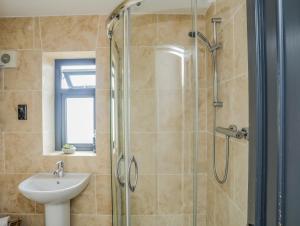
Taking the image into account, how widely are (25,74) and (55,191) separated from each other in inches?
47.2

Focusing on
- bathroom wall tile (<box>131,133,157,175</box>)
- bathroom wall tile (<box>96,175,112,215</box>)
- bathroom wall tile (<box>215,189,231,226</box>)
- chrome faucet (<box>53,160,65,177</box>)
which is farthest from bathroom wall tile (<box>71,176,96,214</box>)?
bathroom wall tile (<box>215,189,231,226</box>)

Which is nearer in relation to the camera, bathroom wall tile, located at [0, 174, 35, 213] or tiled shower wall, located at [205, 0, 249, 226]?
tiled shower wall, located at [205, 0, 249, 226]

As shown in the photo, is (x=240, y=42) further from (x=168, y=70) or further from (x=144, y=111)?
(x=144, y=111)

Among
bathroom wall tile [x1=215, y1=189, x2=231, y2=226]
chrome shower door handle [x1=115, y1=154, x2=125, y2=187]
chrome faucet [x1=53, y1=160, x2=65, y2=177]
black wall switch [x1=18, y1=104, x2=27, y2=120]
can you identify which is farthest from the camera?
black wall switch [x1=18, y1=104, x2=27, y2=120]

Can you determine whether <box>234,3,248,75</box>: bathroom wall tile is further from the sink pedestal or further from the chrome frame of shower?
the sink pedestal

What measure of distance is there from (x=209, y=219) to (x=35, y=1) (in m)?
2.23

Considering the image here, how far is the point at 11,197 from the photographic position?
6.90 feet

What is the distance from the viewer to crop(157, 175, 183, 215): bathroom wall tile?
1.43 m

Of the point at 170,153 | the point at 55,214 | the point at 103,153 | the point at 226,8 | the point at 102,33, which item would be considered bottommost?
the point at 55,214

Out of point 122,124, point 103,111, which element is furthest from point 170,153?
point 103,111

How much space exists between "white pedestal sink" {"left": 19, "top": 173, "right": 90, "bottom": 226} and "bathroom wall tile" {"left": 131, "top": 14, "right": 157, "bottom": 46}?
1.28m

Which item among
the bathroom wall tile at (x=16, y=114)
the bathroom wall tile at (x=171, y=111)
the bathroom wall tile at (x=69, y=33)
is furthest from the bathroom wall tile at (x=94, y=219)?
the bathroom wall tile at (x=69, y=33)

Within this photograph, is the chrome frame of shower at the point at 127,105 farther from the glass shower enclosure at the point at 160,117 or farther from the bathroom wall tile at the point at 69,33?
the bathroom wall tile at the point at 69,33

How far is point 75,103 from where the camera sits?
2369 millimetres
